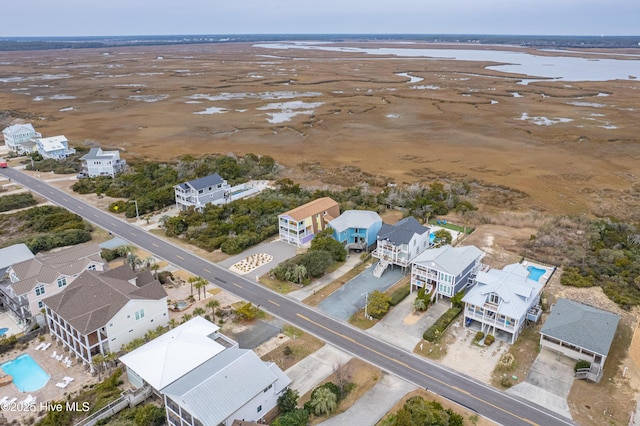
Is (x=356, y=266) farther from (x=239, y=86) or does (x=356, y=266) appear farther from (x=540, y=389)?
(x=239, y=86)

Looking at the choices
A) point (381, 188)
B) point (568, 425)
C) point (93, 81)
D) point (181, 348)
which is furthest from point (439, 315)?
point (93, 81)

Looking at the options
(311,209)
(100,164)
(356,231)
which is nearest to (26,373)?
(311,209)

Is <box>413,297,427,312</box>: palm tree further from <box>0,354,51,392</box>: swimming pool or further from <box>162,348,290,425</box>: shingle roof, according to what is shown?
<box>0,354,51,392</box>: swimming pool

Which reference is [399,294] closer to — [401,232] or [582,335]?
[401,232]

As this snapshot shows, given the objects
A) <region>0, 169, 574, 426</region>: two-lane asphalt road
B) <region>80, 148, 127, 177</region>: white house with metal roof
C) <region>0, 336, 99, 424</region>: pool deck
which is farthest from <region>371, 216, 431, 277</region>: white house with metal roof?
<region>80, 148, 127, 177</region>: white house with metal roof

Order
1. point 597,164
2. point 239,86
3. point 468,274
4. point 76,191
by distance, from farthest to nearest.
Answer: point 239,86, point 597,164, point 76,191, point 468,274

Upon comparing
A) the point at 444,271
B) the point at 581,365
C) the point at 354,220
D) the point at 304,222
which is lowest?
the point at 581,365

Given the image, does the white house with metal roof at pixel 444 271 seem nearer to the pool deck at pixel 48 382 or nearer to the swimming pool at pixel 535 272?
the swimming pool at pixel 535 272
